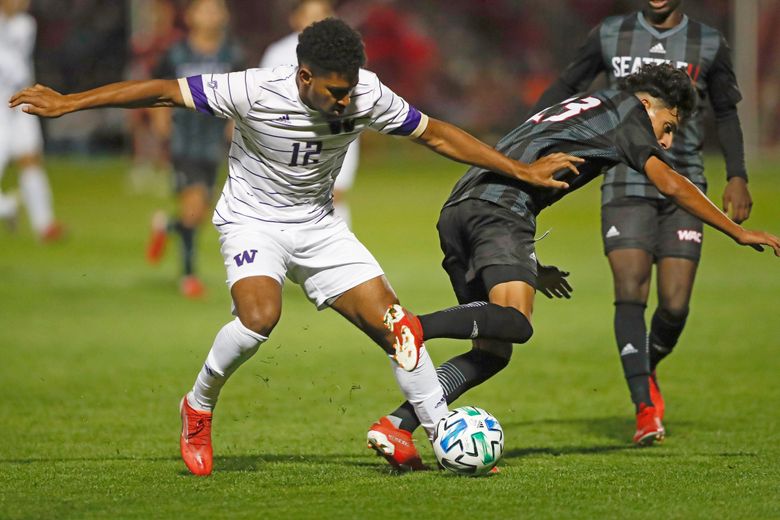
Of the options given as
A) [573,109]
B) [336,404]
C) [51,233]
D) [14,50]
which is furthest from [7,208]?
[573,109]

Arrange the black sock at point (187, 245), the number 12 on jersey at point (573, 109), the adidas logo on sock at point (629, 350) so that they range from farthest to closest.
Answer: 1. the black sock at point (187, 245)
2. the adidas logo on sock at point (629, 350)
3. the number 12 on jersey at point (573, 109)

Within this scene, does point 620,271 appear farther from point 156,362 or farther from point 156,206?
point 156,206

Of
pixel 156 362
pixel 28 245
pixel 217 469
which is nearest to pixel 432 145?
pixel 217 469

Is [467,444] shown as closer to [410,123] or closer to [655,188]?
[410,123]

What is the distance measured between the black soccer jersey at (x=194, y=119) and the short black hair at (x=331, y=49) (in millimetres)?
7105

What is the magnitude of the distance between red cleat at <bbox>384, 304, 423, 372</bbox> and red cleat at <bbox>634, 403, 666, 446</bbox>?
1.76m

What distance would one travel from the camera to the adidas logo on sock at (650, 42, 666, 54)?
24.8 feet

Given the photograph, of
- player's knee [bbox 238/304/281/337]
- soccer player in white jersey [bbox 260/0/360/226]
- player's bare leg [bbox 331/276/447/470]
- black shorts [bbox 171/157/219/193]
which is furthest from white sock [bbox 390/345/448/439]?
black shorts [bbox 171/157/219/193]

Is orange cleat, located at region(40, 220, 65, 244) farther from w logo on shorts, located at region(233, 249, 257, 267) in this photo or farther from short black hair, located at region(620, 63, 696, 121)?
short black hair, located at region(620, 63, 696, 121)

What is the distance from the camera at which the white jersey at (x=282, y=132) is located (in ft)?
19.7

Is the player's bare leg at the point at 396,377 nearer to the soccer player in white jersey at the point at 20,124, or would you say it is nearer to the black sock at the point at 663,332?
the black sock at the point at 663,332

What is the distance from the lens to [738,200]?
7.46 meters

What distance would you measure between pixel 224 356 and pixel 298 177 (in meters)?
0.88

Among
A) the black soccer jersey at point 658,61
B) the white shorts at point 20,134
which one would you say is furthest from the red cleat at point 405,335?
the white shorts at point 20,134
